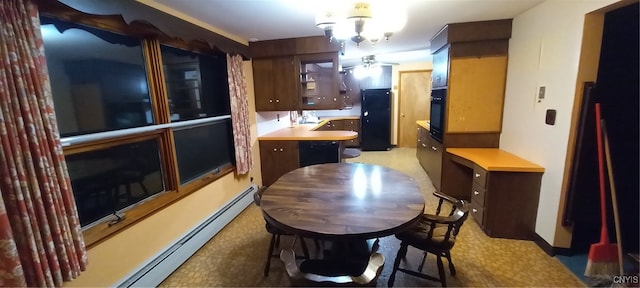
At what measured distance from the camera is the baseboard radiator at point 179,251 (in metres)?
1.88

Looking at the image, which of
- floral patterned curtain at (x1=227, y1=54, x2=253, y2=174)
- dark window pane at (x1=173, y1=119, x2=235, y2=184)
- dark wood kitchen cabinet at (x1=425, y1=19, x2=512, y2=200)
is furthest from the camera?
floral patterned curtain at (x1=227, y1=54, x2=253, y2=174)

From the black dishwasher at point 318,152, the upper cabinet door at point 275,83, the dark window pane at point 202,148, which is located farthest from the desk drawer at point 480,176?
the dark window pane at point 202,148

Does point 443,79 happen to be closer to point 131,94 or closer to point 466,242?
point 466,242

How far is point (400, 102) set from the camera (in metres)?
6.47

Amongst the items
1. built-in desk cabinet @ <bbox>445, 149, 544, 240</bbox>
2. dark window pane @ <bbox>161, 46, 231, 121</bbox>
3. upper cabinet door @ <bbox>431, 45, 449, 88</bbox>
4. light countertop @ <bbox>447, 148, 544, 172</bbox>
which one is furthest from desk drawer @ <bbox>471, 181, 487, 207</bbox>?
dark window pane @ <bbox>161, 46, 231, 121</bbox>

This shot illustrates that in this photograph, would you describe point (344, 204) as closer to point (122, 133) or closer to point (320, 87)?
point (122, 133)

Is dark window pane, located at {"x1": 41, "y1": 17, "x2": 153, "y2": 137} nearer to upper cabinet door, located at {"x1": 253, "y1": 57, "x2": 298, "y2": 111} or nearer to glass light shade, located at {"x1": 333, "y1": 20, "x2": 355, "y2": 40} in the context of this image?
glass light shade, located at {"x1": 333, "y1": 20, "x2": 355, "y2": 40}

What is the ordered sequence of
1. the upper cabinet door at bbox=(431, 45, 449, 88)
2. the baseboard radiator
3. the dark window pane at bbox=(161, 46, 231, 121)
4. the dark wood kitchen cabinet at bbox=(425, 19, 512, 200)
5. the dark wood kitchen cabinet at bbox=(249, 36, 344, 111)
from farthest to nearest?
the dark wood kitchen cabinet at bbox=(249, 36, 344, 111) → the upper cabinet door at bbox=(431, 45, 449, 88) → the dark wood kitchen cabinet at bbox=(425, 19, 512, 200) → the dark window pane at bbox=(161, 46, 231, 121) → the baseboard radiator

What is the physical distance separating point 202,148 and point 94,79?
121 centimetres

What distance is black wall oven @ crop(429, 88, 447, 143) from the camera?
3.29 metres

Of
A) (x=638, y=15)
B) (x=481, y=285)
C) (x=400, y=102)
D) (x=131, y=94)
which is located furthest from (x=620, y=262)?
(x=400, y=102)

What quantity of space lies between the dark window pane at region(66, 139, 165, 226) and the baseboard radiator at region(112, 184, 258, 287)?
486 millimetres

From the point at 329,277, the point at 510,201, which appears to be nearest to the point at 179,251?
the point at 329,277

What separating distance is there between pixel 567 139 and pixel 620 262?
885 mm
